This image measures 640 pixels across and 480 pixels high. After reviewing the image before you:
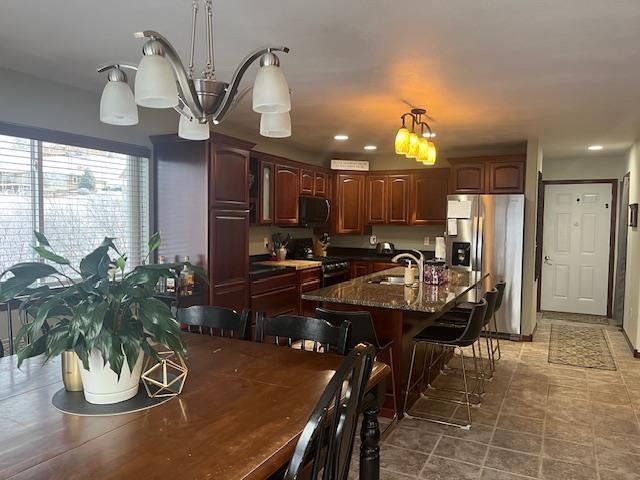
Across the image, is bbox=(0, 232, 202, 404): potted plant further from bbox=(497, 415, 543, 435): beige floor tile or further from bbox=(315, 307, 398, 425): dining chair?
bbox=(497, 415, 543, 435): beige floor tile

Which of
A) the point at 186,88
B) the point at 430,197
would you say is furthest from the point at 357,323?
the point at 430,197

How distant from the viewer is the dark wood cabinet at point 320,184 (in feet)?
20.6

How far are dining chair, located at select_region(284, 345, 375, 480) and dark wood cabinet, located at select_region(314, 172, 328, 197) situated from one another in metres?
4.96

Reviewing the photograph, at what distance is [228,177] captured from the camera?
4234mm

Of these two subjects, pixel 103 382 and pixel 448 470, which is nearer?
pixel 103 382

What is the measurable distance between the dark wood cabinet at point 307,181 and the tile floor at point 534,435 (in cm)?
296

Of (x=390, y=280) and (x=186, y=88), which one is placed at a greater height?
(x=186, y=88)

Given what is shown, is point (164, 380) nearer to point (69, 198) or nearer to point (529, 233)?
point (69, 198)

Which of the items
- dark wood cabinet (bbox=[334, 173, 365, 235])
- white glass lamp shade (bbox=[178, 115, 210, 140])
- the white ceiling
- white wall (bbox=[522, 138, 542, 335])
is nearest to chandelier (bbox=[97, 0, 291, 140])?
white glass lamp shade (bbox=[178, 115, 210, 140])

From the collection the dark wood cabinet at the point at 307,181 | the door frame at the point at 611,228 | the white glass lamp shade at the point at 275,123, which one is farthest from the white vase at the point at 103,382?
the door frame at the point at 611,228

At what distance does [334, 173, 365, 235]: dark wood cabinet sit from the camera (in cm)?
672

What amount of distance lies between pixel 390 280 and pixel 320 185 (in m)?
2.44

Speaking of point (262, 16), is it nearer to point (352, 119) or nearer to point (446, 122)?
point (352, 119)

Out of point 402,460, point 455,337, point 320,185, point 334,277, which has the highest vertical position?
point 320,185
